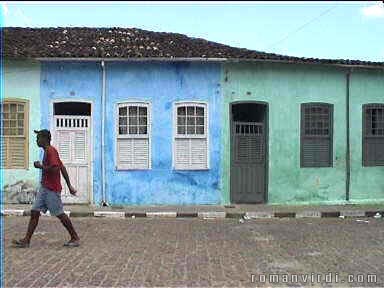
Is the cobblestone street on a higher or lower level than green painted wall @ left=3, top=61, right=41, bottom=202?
lower

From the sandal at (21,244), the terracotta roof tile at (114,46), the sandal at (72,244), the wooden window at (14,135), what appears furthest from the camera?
the wooden window at (14,135)

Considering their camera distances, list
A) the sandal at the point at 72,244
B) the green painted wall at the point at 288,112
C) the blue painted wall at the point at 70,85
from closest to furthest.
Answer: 1. the sandal at the point at 72,244
2. the blue painted wall at the point at 70,85
3. the green painted wall at the point at 288,112

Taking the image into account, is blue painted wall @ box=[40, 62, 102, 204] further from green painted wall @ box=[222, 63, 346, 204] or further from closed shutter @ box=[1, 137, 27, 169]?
green painted wall @ box=[222, 63, 346, 204]

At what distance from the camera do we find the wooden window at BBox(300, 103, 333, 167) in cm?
1722

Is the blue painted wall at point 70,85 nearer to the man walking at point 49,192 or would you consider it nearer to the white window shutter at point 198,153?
the white window shutter at point 198,153

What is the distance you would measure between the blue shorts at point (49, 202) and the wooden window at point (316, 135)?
951 cm

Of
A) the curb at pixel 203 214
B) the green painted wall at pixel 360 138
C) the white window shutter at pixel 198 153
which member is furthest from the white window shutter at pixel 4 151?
the green painted wall at pixel 360 138

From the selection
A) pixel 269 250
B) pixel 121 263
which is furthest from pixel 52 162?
pixel 269 250

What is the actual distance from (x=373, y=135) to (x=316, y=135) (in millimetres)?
1930

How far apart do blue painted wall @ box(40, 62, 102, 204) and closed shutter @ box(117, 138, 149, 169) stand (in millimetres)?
910

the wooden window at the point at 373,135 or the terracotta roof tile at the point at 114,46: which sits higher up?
the terracotta roof tile at the point at 114,46

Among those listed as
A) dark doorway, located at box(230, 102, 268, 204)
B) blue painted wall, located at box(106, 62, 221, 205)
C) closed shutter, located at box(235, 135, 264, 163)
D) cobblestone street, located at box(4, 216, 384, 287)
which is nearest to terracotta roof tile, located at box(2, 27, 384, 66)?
blue painted wall, located at box(106, 62, 221, 205)

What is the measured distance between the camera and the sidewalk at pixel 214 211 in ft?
48.0

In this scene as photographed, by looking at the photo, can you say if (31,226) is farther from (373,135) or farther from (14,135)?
(373,135)
